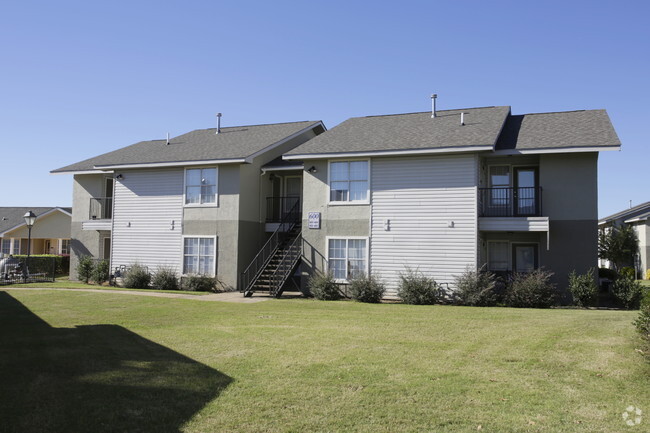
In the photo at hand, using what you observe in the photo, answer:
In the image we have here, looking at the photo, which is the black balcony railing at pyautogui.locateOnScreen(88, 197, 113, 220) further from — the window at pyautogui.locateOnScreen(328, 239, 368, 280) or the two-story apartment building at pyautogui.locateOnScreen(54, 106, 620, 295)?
the window at pyautogui.locateOnScreen(328, 239, 368, 280)

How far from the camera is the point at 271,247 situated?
76.0 feet

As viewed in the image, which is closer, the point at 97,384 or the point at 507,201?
the point at 97,384

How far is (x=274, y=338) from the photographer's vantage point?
1048 centimetres

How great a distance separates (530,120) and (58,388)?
64.2 feet

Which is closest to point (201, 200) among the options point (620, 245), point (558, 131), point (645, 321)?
point (558, 131)

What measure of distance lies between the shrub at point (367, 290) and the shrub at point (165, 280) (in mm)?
8131

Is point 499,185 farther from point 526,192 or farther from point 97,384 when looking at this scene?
point 97,384

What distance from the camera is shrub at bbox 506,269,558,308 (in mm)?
16719

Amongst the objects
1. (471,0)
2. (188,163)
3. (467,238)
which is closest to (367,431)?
(467,238)

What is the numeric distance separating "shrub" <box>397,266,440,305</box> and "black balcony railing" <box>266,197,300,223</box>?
7.57 metres

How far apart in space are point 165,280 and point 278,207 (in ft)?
18.8

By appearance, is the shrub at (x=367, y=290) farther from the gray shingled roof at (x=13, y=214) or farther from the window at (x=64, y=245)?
the window at (x=64, y=245)

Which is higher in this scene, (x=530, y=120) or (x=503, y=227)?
(x=530, y=120)

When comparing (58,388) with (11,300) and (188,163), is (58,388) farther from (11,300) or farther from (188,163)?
(188,163)
